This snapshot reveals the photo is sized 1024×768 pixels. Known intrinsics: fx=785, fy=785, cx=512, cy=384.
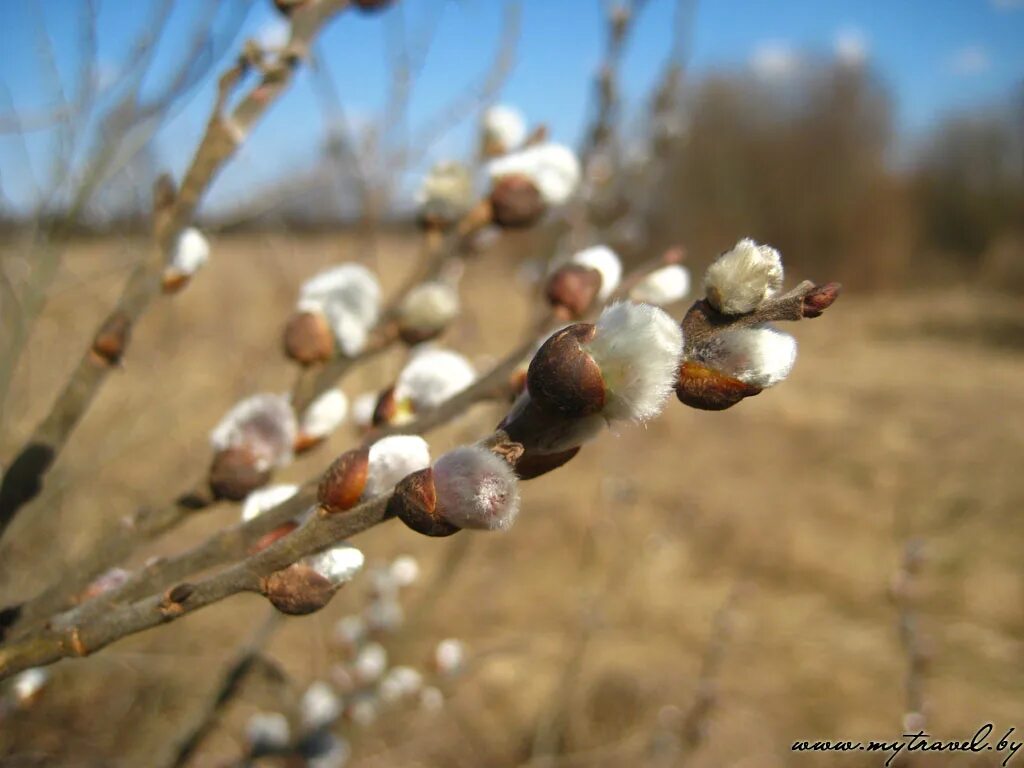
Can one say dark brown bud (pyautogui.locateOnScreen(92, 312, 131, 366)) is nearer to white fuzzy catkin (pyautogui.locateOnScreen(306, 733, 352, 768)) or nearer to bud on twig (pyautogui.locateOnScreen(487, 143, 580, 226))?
bud on twig (pyautogui.locateOnScreen(487, 143, 580, 226))

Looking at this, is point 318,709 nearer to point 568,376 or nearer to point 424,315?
point 424,315

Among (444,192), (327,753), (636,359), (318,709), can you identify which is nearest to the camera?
(636,359)

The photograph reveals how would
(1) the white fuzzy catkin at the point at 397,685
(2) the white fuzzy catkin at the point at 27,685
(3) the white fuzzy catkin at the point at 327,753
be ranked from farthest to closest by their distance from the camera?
1. (1) the white fuzzy catkin at the point at 397,685
2. (3) the white fuzzy catkin at the point at 327,753
3. (2) the white fuzzy catkin at the point at 27,685

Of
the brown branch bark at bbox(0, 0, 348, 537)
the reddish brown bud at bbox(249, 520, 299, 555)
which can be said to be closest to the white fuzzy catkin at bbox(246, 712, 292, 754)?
the brown branch bark at bbox(0, 0, 348, 537)

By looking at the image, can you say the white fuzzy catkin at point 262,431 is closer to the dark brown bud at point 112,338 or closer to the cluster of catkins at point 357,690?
the dark brown bud at point 112,338

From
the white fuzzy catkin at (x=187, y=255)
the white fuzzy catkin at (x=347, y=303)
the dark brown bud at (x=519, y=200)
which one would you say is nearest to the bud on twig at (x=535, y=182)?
the dark brown bud at (x=519, y=200)

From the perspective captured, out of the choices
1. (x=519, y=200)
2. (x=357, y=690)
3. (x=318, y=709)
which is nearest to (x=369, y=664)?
(x=357, y=690)
